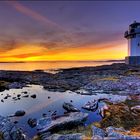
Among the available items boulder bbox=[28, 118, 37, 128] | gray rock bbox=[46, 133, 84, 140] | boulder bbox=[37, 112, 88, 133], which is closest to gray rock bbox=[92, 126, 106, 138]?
gray rock bbox=[46, 133, 84, 140]

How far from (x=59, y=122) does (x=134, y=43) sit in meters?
49.0

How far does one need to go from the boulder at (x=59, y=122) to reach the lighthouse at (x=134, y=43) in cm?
4627

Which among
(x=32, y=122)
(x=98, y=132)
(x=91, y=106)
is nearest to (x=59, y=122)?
(x=32, y=122)

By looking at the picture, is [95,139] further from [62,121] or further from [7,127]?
[7,127]

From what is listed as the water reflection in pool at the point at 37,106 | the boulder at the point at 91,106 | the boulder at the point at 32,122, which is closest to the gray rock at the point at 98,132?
the water reflection in pool at the point at 37,106

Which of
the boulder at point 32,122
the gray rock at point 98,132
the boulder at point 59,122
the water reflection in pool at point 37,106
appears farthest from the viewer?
the water reflection in pool at point 37,106

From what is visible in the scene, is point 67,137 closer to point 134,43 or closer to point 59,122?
point 59,122

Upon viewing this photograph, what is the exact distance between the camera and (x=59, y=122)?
462 inches

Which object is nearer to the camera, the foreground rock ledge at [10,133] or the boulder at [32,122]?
the foreground rock ledge at [10,133]

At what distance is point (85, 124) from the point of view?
500 inches

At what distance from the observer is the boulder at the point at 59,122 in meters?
11.3

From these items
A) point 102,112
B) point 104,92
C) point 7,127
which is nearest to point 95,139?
point 7,127

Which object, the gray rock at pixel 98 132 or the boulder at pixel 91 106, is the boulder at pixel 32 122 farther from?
the boulder at pixel 91 106

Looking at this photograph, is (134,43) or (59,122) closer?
(59,122)
